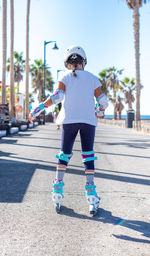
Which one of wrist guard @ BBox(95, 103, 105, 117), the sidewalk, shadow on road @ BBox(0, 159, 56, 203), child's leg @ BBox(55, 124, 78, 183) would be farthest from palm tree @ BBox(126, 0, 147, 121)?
child's leg @ BBox(55, 124, 78, 183)

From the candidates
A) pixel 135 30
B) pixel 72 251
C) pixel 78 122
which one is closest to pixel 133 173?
pixel 78 122

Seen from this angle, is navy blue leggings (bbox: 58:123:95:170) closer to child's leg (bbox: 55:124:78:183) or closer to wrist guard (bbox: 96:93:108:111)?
child's leg (bbox: 55:124:78:183)

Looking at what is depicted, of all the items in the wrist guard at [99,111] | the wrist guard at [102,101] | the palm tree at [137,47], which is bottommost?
the wrist guard at [99,111]

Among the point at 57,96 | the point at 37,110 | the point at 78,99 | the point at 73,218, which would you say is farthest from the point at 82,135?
the point at 73,218

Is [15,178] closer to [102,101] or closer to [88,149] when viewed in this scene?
[88,149]

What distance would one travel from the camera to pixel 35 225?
302 cm

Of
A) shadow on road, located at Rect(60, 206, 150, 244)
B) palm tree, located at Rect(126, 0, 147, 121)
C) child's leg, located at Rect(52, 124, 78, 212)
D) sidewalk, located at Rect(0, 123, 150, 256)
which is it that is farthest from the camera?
palm tree, located at Rect(126, 0, 147, 121)

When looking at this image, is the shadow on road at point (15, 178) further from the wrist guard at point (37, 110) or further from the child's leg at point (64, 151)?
the wrist guard at point (37, 110)

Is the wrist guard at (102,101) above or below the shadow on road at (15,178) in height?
above

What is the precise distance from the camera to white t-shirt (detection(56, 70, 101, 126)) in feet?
11.6

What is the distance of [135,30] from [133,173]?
67.8 feet

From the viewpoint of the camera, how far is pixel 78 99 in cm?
359

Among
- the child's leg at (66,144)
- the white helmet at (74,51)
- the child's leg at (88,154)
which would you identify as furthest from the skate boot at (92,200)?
the white helmet at (74,51)

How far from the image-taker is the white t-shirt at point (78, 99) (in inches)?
140
